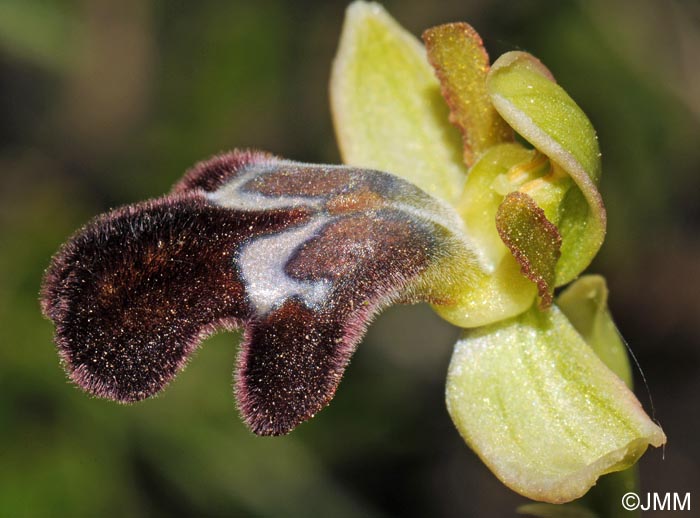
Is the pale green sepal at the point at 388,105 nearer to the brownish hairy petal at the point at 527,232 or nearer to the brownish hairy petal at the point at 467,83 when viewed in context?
the brownish hairy petal at the point at 467,83

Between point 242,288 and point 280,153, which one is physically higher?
point 242,288

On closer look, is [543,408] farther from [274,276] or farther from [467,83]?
[467,83]

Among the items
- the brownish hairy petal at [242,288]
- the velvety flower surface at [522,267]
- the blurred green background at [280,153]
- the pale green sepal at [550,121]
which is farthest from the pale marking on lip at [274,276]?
the blurred green background at [280,153]

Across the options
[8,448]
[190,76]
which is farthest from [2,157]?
[8,448]

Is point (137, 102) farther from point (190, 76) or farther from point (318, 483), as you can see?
point (318, 483)

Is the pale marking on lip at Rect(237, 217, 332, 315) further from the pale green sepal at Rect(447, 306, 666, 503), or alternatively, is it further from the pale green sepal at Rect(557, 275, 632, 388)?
the pale green sepal at Rect(557, 275, 632, 388)

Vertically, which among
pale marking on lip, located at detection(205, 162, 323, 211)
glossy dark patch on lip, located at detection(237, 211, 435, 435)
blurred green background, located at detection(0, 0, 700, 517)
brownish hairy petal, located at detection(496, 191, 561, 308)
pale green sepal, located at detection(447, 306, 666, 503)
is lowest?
blurred green background, located at detection(0, 0, 700, 517)

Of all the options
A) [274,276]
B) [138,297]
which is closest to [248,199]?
[274,276]

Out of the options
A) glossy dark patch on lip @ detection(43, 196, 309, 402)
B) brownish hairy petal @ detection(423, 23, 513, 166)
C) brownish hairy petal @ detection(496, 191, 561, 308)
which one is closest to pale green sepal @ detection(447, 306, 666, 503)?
brownish hairy petal @ detection(496, 191, 561, 308)
